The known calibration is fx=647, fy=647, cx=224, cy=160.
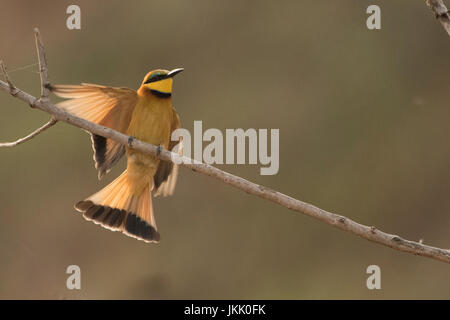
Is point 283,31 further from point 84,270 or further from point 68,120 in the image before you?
point 68,120

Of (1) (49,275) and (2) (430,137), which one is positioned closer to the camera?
(1) (49,275)

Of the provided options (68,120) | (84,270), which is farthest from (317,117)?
(68,120)

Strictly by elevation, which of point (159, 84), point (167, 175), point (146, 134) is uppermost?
point (159, 84)

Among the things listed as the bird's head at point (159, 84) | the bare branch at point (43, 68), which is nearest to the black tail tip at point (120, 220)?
the bird's head at point (159, 84)

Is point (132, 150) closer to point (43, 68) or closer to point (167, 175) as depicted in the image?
point (167, 175)

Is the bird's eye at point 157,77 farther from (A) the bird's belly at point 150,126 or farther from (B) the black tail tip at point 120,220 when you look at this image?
(B) the black tail tip at point 120,220

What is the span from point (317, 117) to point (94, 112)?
2154mm

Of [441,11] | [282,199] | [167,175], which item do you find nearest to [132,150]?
[167,175]

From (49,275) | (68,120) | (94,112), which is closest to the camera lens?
(68,120)

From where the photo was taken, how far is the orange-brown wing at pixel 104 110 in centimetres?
203

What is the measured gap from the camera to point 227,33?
416cm

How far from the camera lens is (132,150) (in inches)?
87.4

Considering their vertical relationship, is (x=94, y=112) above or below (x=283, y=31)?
below

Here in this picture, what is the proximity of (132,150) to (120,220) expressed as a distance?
26cm
